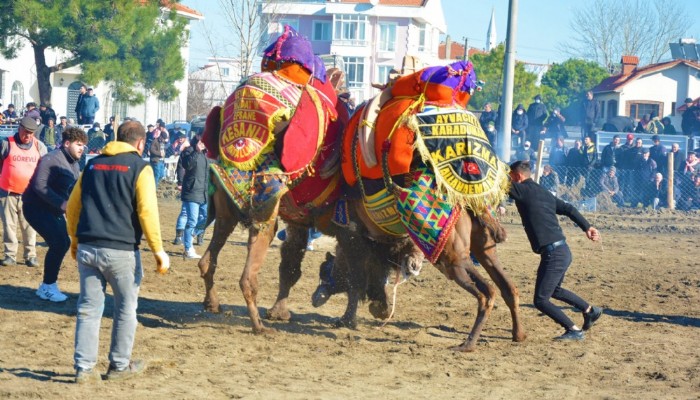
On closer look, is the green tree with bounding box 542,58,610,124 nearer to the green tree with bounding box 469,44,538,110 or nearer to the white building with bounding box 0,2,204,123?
the green tree with bounding box 469,44,538,110

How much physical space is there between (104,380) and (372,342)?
2.63m

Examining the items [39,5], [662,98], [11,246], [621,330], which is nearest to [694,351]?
[621,330]

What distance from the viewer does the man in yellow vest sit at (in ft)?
35.6

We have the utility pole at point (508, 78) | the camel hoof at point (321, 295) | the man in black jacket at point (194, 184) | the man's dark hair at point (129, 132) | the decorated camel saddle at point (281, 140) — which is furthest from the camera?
the utility pole at point (508, 78)

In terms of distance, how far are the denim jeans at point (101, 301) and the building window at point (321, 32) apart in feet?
199

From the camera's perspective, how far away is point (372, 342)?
8281mm

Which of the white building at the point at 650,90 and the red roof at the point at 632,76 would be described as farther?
the white building at the point at 650,90

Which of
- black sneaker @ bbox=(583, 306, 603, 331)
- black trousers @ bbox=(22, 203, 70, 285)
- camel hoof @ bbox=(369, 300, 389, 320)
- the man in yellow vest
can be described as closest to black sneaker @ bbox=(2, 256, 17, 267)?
the man in yellow vest

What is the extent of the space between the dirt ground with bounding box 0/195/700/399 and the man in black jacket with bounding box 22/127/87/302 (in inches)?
11.1

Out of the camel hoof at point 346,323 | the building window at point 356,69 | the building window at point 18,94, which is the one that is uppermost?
the building window at point 356,69

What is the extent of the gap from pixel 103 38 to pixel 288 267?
27.4 metres

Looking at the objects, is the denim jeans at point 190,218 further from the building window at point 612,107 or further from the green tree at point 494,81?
the green tree at point 494,81

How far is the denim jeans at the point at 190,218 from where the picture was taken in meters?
12.5

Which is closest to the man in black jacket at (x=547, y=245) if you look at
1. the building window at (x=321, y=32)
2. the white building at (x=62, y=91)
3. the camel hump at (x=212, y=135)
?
the camel hump at (x=212, y=135)
